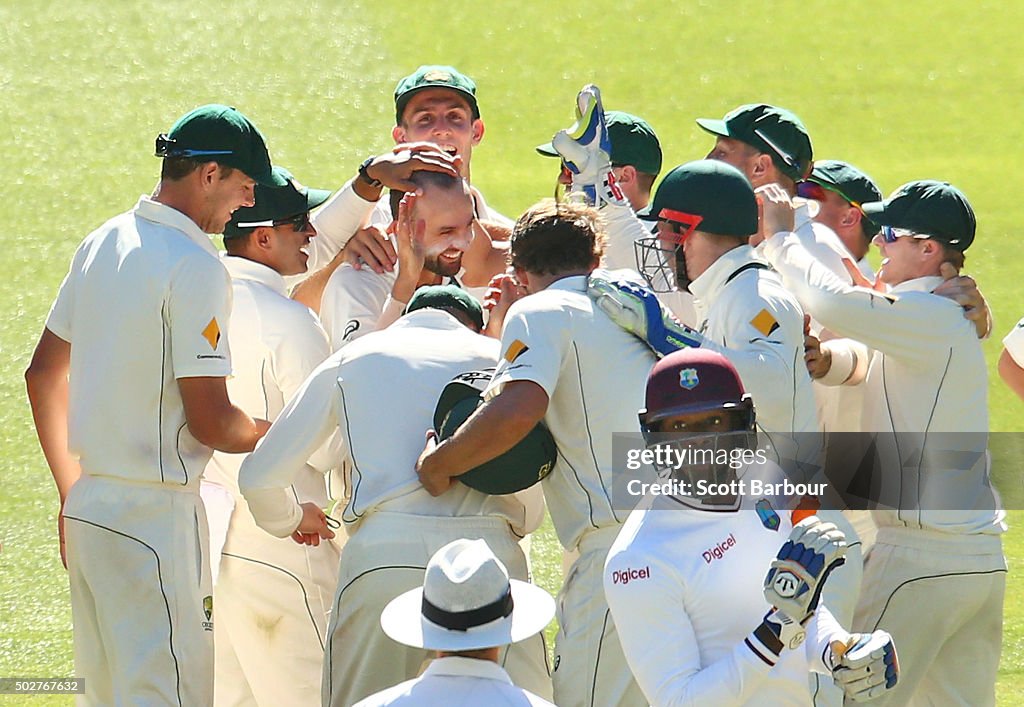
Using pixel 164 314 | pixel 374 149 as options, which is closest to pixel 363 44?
pixel 374 149

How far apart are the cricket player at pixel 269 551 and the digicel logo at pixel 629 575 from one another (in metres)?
1.72

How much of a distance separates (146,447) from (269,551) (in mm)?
789

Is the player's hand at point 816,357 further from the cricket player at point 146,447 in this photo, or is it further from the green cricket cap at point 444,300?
the cricket player at point 146,447

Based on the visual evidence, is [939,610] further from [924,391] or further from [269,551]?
[269,551]

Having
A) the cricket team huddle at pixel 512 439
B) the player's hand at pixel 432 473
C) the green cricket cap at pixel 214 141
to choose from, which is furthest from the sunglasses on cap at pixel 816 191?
the green cricket cap at pixel 214 141

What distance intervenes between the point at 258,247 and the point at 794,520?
7.35 feet

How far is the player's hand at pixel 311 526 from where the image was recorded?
4254mm

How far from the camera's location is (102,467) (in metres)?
3.90

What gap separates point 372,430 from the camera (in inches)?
156

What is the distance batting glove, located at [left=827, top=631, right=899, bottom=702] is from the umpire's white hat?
58cm

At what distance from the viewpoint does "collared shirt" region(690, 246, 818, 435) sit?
157 inches

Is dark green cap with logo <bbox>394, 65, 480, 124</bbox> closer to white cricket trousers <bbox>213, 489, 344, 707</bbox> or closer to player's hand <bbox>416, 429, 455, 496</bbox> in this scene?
white cricket trousers <bbox>213, 489, 344, 707</bbox>

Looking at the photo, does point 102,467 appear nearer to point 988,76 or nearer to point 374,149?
point 374,149

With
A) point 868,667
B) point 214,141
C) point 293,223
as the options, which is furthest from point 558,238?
point 868,667
